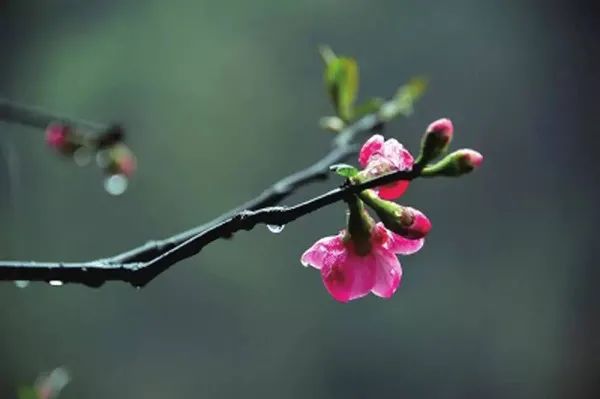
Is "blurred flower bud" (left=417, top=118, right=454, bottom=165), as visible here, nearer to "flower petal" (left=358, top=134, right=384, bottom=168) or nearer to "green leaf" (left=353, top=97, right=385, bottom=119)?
"flower petal" (left=358, top=134, right=384, bottom=168)

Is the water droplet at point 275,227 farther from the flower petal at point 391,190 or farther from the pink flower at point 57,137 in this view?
the pink flower at point 57,137

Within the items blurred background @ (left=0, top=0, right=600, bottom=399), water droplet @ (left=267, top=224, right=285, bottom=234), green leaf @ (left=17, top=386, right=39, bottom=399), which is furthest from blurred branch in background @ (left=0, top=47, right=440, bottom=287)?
blurred background @ (left=0, top=0, right=600, bottom=399)

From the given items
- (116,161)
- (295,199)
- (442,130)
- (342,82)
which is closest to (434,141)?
(442,130)

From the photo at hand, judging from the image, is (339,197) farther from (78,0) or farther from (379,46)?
(78,0)

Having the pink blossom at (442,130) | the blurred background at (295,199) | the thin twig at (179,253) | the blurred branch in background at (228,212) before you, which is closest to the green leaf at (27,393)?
the blurred branch in background at (228,212)

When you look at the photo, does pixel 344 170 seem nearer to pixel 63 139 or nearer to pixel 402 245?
pixel 402 245

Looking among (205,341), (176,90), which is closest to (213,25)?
(176,90)
